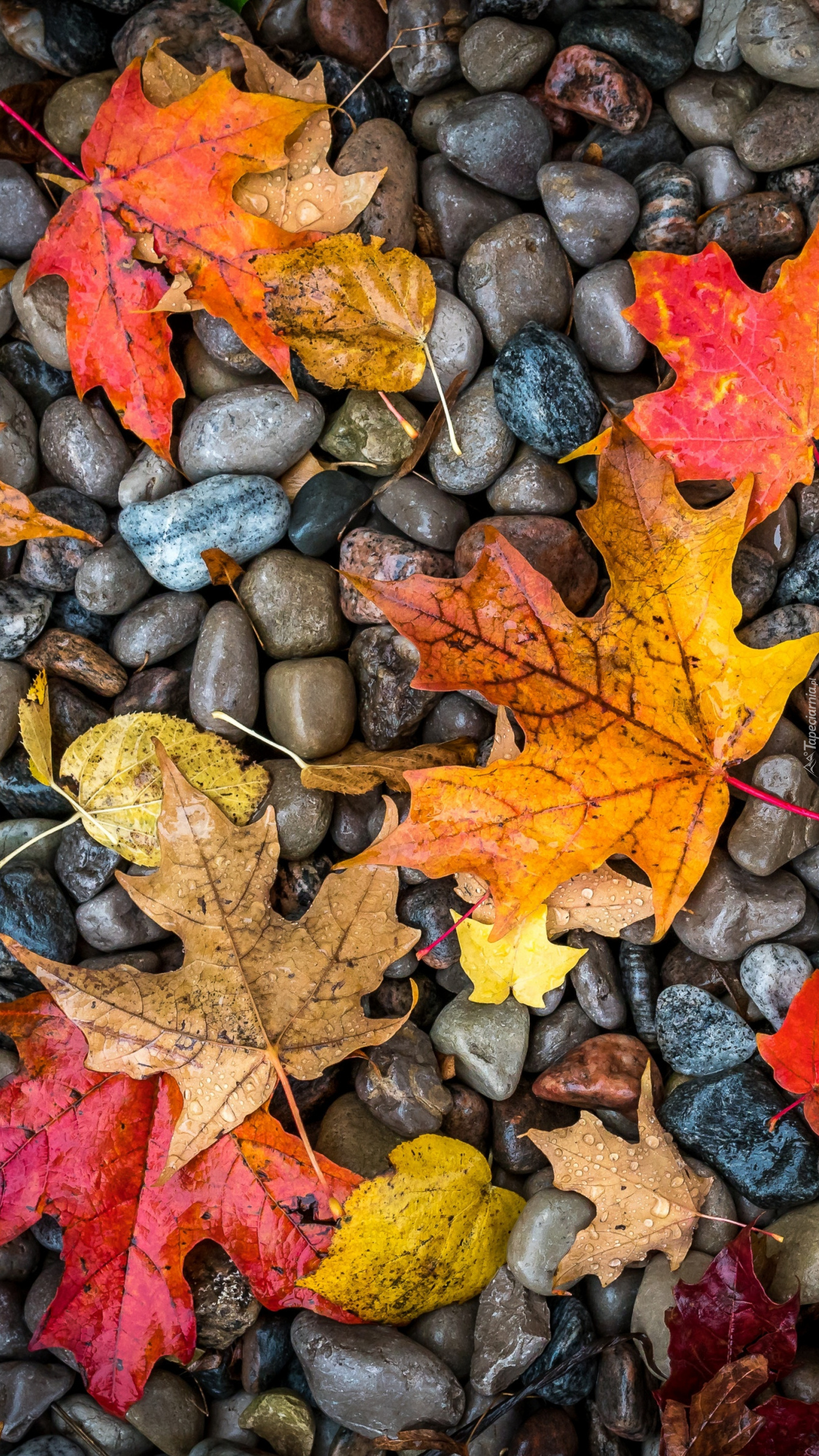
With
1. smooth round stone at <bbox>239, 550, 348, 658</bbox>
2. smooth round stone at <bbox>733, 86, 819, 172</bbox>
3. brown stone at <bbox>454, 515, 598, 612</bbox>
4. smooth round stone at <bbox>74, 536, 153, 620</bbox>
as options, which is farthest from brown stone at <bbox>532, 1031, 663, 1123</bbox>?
smooth round stone at <bbox>733, 86, 819, 172</bbox>

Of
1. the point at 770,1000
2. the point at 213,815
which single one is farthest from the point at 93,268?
the point at 770,1000

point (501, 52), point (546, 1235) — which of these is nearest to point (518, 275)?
point (501, 52)

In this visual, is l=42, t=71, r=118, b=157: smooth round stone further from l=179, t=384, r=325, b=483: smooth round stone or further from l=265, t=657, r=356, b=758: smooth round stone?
l=265, t=657, r=356, b=758: smooth round stone

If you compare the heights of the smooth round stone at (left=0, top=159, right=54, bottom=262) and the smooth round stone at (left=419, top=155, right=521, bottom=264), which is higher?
the smooth round stone at (left=0, top=159, right=54, bottom=262)

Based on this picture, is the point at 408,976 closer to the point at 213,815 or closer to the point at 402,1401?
the point at 213,815

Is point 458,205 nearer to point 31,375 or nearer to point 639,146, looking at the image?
point 639,146

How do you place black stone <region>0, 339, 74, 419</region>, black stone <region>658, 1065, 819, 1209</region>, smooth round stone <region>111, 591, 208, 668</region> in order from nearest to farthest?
black stone <region>658, 1065, 819, 1209</region> → smooth round stone <region>111, 591, 208, 668</region> → black stone <region>0, 339, 74, 419</region>

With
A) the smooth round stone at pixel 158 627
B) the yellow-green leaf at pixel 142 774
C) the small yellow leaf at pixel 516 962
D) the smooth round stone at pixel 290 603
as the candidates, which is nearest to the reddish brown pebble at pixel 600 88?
the smooth round stone at pixel 290 603
